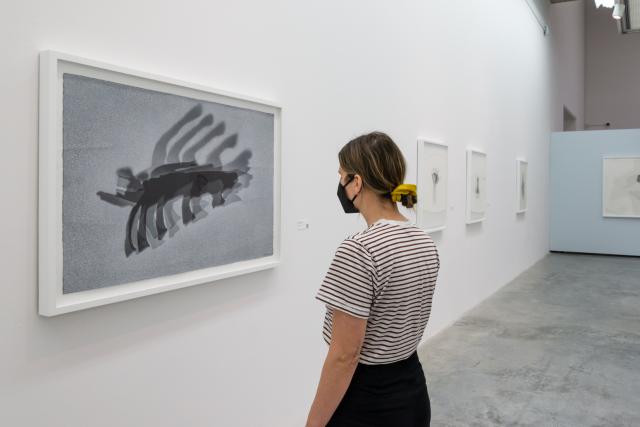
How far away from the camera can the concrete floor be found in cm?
504

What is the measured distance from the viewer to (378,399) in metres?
2.21

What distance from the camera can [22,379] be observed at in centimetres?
246

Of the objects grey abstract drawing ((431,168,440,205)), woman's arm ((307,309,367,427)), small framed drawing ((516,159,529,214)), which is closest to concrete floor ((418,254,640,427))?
grey abstract drawing ((431,168,440,205))

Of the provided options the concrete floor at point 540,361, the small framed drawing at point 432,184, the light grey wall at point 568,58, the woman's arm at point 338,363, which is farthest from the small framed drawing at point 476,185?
the light grey wall at point 568,58

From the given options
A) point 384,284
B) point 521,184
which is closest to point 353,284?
point 384,284

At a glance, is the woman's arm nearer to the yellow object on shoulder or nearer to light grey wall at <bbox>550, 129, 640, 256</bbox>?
the yellow object on shoulder

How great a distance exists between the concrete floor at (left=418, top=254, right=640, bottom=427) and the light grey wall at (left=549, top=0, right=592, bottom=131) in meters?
8.42

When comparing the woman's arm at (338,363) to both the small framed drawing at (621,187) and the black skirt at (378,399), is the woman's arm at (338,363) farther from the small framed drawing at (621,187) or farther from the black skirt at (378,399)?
the small framed drawing at (621,187)

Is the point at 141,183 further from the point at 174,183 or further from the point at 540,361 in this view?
the point at 540,361

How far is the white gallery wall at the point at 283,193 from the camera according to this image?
8.02 ft

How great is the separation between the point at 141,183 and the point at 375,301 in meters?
1.44

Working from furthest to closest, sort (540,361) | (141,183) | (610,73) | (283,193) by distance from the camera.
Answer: (610,73) → (540,361) → (283,193) → (141,183)

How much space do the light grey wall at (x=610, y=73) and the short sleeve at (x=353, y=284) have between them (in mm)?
23767

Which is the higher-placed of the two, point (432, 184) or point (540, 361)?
point (432, 184)
